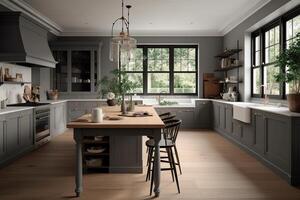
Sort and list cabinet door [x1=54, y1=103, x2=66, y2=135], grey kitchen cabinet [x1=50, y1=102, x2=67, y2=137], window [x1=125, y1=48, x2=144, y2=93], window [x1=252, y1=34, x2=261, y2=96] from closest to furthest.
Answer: window [x1=252, y1=34, x2=261, y2=96] → grey kitchen cabinet [x1=50, y1=102, x2=67, y2=137] → cabinet door [x1=54, y1=103, x2=66, y2=135] → window [x1=125, y1=48, x2=144, y2=93]

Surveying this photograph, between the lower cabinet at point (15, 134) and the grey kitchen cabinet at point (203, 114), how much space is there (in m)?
4.58

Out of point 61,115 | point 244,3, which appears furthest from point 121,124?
point 61,115

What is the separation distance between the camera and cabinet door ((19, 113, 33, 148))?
16.8ft

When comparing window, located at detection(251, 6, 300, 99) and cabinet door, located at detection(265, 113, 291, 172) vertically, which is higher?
window, located at detection(251, 6, 300, 99)

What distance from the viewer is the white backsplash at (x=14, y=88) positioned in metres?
5.78

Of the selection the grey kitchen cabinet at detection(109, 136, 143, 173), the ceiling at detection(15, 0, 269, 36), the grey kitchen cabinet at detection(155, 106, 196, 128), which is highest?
the ceiling at detection(15, 0, 269, 36)

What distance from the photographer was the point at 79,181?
3303mm

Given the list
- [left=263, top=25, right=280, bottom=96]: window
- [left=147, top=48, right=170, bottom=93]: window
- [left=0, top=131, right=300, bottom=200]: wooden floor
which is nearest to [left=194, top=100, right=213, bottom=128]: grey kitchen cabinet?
[left=147, top=48, right=170, bottom=93]: window

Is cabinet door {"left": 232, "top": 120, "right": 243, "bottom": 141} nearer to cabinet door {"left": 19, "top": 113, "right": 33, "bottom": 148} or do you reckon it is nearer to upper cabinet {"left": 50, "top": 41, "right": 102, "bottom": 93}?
cabinet door {"left": 19, "top": 113, "right": 33, "bottom": 148}

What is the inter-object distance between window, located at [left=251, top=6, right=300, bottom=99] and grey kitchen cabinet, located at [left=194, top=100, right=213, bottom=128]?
1.75 meters

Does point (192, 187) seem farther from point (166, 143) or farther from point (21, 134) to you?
point (21, 134)

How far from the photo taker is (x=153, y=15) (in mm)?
6934

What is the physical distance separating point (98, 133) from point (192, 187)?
1322 mm

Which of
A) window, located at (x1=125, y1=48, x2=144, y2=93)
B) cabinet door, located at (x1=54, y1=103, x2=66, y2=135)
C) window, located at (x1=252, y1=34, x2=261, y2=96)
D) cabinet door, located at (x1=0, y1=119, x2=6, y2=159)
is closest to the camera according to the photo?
cabinet door, located at (x1=0, y1=119, x2=6, y2=159)
